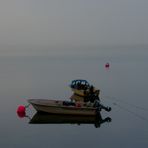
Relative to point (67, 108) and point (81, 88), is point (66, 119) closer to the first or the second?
point (67, 108)

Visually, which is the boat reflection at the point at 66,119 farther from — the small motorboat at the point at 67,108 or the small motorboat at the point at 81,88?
the small motorboat at the point at 81,88

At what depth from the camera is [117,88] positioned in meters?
54.5

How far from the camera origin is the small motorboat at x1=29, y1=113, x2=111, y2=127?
34.1m

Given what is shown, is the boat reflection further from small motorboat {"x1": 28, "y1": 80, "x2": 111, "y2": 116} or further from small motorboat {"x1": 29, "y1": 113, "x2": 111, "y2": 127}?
small motorboat {"x1": 28, "y1": 80, "x2": 111, "y2": 116}

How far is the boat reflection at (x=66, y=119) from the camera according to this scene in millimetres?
34125

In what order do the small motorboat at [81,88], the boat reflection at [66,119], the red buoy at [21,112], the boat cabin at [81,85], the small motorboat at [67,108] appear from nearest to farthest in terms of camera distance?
the boat reflection at [66,119], the small motorboat at [67,108], the red buoy at [21,112], the small motorboat at [81,88], the boat cabin at [81,85]

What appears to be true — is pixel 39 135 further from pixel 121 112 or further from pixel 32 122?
pixel 121 112

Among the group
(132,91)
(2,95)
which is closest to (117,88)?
(132,91)

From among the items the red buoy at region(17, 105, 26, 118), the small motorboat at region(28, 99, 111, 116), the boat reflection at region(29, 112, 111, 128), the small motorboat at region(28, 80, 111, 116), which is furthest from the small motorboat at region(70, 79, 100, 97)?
the red buoy at region(17, 105, 26, 118)

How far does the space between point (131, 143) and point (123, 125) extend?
4.86 metres

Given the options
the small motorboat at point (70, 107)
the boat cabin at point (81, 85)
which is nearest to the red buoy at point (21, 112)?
the small motorboat at point (70, 107)

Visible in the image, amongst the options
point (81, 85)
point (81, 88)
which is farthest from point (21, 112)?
point (81, 85)

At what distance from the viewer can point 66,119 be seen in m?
34.8

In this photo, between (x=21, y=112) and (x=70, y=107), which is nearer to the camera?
(x=70, y=107)
